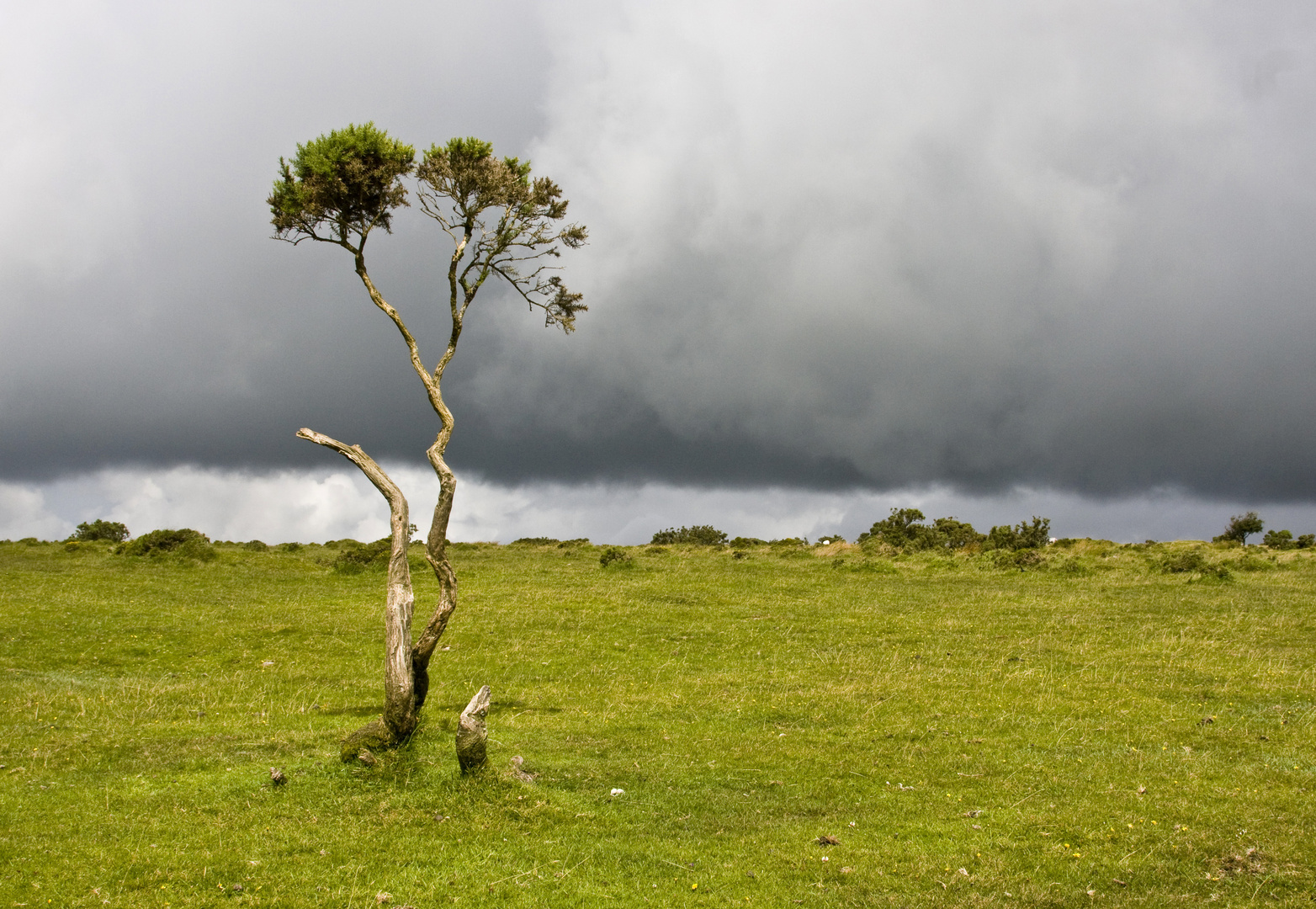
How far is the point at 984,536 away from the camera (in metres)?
78.7

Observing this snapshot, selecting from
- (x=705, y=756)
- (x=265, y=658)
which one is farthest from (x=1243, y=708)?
(x=265, y=658)

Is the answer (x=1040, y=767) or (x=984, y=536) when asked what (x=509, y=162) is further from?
(x=984, y=536)

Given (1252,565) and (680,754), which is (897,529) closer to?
(1252,565)

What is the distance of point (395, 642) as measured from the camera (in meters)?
17.6

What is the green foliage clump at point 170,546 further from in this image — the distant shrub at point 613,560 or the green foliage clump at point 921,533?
the green foliage clump at point 921,533

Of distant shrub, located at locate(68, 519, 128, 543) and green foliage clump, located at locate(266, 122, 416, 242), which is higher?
green foliage clump, located at locate(266, 122, 416, 242)

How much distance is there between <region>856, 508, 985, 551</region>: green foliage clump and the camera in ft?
256

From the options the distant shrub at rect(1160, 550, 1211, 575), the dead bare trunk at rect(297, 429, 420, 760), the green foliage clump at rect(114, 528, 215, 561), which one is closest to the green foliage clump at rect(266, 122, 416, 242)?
the dead bare trunk at rect(297, 429, 420, 760)

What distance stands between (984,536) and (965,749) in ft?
211

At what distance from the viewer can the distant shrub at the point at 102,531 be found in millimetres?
83562

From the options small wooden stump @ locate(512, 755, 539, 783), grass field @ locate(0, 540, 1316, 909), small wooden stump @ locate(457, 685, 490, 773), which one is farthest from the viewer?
small wooden stump @ locate(512, 755, 539, 783)

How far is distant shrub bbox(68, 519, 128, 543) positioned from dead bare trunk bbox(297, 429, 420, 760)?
79.2 meters

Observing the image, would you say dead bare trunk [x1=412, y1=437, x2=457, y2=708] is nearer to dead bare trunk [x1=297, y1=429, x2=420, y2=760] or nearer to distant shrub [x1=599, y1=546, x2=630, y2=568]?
dead bare trunk [x1=297, y1=429, x2=420, y2=760]

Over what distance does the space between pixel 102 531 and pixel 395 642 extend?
82.8 meters
